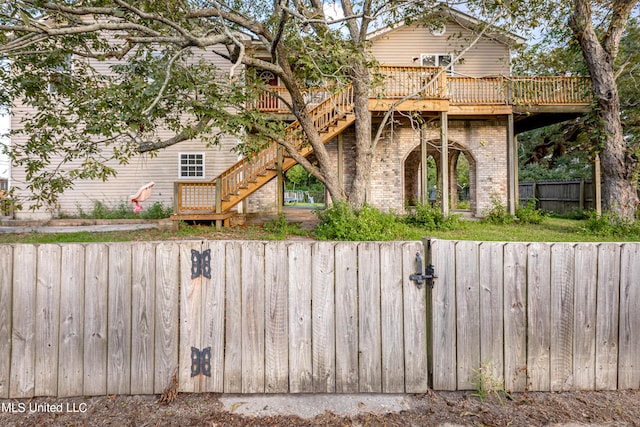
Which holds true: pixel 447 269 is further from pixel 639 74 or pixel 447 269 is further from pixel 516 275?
pixel 639 74

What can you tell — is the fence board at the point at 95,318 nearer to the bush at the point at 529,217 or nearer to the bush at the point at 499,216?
the bush at the point at 499,216

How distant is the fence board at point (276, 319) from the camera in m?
2.47

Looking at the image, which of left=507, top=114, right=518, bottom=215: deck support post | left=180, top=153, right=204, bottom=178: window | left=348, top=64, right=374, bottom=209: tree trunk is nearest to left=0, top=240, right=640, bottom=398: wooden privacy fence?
left=348, top=64, right=374, bottom=209: tree trunk

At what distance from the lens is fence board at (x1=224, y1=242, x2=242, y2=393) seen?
245 cm

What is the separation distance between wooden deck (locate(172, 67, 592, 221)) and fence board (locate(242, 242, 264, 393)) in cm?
724

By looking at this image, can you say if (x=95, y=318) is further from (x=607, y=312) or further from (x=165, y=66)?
(x=165, y=66)

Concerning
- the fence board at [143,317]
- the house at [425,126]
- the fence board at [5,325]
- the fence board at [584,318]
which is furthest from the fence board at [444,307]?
the house at [425,126]

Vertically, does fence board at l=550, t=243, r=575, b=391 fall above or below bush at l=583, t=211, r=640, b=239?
below

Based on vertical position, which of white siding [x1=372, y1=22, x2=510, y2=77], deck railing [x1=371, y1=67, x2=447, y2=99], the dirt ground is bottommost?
the dirt ground

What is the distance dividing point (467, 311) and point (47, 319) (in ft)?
10.5

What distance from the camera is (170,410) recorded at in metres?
2.26

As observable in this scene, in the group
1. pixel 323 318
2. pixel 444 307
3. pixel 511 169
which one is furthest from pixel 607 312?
pixel 511 169

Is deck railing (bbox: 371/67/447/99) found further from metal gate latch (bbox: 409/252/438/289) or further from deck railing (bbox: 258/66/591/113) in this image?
metal gate latch (bbox: 409/252/438/289)

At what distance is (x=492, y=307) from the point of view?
255 centimetres
